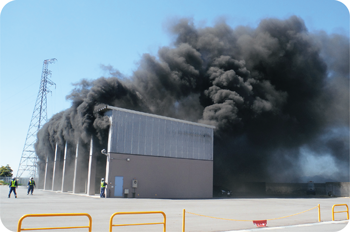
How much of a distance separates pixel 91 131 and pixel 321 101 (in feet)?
122

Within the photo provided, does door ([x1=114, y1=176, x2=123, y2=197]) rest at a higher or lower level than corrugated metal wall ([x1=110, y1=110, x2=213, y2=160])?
lower

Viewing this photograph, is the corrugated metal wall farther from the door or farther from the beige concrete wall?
the door

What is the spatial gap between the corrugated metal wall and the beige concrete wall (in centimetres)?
63

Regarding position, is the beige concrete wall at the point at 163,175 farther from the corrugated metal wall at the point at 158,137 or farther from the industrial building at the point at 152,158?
the corrugated metal wall at the point at 158,137

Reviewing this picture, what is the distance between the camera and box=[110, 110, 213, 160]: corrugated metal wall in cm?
2398

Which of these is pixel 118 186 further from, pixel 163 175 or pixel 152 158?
pixel 163 175

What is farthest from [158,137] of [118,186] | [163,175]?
[118,186]

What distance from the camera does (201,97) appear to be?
43.2 m

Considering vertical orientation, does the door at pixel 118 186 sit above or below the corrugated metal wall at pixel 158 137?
below

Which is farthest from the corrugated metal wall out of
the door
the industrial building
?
the door

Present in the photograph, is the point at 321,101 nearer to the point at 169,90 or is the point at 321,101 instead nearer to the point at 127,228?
the point at 169,90

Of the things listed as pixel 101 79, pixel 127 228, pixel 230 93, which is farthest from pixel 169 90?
pixel 127 228

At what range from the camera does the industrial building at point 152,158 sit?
23.5m

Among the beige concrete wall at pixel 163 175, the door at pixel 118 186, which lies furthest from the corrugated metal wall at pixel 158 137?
the door at pixel 118 186
